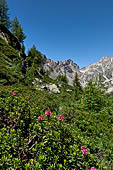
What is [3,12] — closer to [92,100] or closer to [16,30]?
[16,30]

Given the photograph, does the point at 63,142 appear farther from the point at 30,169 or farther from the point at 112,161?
the point at 112,161

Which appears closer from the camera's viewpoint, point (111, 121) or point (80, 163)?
point (80, 163)

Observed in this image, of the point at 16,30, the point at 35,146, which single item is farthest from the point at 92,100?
the point at 16,30

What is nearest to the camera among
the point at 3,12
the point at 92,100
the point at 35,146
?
the point at 35,146

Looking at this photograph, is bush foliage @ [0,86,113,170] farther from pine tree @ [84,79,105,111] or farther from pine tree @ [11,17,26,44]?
pine tree @ [11,17,26,44]

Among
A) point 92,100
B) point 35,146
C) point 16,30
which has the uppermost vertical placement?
Result: point 16,30

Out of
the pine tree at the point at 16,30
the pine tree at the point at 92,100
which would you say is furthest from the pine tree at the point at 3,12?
the pine tree at the point at 92,100

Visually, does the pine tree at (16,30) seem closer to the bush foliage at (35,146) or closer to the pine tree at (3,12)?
the pine tree at (3,12)

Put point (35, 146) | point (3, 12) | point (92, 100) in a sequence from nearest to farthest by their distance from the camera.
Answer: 1. point (35, 146)
2. point (92, 100)
3. point (3, 12)

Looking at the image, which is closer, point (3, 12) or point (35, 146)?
point (35, 146)

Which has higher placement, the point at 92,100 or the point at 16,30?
the point at 16,30

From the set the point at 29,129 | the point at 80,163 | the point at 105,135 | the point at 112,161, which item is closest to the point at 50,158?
the point at 80,163

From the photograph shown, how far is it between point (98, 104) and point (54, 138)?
1109cm

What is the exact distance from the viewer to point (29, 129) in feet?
10.3
